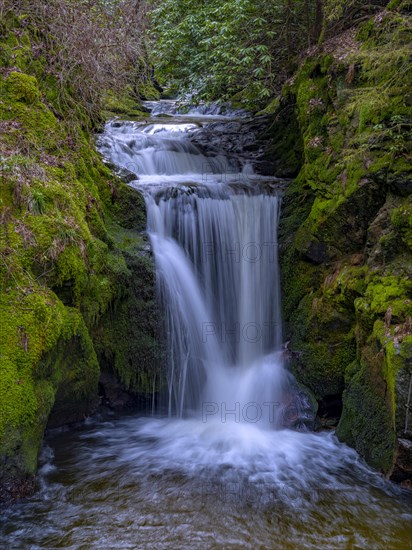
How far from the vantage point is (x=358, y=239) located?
19.7ft

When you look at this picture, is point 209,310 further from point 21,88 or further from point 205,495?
point 21,88

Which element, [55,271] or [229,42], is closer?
[55,271]

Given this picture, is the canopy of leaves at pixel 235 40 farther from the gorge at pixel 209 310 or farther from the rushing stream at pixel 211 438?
the rushing stream at pixel 211 438

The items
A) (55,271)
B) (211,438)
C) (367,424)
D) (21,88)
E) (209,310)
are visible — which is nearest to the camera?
(55,271)

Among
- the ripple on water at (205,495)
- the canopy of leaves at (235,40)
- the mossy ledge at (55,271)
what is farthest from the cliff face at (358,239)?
the mossy ledge at (55,271)

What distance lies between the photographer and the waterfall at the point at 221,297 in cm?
618

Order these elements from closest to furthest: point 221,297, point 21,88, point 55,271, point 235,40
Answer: point 55,271, point 21,88, point 221,297, point 235,40

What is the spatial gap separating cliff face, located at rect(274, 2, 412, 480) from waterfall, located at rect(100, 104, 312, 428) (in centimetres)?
36

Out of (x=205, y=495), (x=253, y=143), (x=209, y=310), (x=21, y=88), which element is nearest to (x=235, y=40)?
(x=253, y=143)

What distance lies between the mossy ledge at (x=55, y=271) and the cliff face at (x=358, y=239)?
2241 mm

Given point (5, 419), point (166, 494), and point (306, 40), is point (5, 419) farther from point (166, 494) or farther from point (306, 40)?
point (306, 40)

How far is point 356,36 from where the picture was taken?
6.89 meters

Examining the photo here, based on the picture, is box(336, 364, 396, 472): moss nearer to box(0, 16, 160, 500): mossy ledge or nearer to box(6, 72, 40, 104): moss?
box(0, 16, 160, 500): mossy ledge

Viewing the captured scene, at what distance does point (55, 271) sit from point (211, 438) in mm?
2556
